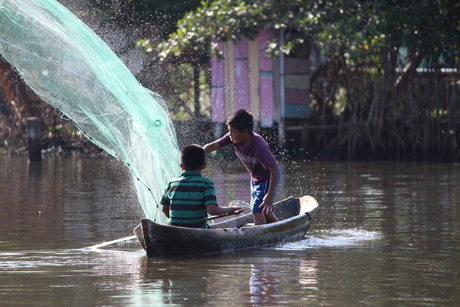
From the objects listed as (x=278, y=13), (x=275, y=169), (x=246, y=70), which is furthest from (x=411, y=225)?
(x=246, y=70)

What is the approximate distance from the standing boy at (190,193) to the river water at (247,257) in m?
0.39

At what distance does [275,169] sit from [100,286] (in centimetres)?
229

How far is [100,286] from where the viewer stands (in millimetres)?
6871

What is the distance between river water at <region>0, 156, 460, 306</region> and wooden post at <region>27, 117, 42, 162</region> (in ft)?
17.9

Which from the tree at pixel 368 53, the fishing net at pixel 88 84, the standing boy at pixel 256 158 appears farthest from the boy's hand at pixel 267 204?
the tree at pixel 368 53

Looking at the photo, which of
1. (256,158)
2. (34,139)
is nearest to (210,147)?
(256,158)

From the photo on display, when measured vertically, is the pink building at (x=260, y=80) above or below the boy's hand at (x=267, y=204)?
above

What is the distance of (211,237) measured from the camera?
8.13 meters

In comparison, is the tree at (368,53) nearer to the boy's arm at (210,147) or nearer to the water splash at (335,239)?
the water splash at (335,239)

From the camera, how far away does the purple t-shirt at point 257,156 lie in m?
8.50

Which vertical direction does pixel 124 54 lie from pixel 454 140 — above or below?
above

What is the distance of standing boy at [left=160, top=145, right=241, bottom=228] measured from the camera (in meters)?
7.93

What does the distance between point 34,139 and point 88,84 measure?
1182cm

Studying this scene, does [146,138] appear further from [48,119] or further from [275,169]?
[48,119]
